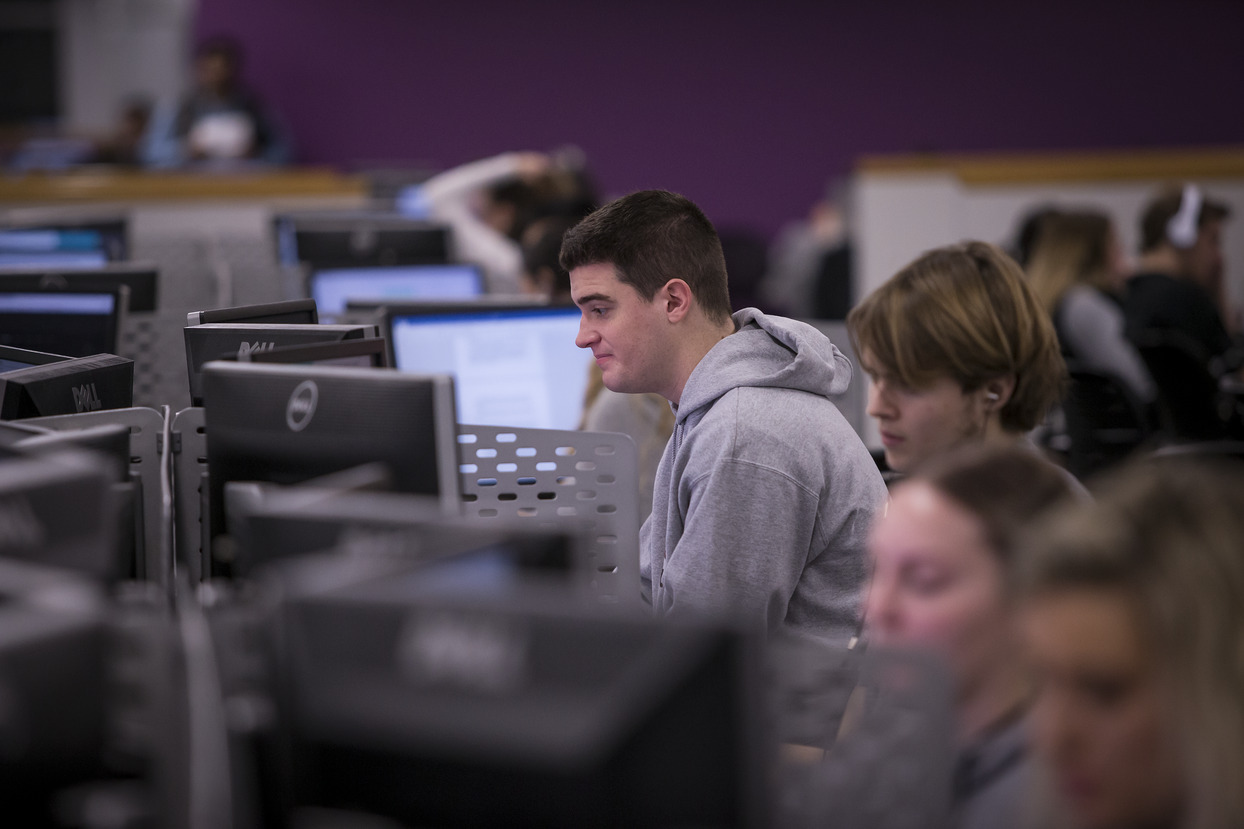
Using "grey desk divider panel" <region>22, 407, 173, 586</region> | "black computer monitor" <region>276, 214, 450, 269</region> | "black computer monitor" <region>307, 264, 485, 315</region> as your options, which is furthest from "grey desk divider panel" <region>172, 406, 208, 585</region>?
"black computer monitor" <region>276, 214, 450, 269</region>

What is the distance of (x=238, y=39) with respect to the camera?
29.0ft

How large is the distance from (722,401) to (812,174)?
7.44 m

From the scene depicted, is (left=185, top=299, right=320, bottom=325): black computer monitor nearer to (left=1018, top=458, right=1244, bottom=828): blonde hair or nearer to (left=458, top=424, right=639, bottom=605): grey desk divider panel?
(left=458, top=424, right=639, bottom=605): grey desk divider panel

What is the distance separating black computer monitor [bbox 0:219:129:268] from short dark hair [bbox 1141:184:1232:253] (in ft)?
11.8

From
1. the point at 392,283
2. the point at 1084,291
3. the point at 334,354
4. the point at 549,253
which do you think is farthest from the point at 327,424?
the point at 1084,291

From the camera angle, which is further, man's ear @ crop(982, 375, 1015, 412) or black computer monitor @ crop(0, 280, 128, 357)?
black computer monitor @ crop(0, 280, 128, 357)

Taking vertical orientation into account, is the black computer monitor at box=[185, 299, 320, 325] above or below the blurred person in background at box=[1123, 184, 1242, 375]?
above

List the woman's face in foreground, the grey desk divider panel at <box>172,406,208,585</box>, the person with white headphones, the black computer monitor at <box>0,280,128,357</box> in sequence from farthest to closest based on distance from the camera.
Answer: the person with white headphones → the black computer monitor at <box>0,280,128,357</box> → the grey desk divider panel at <box>172,406,208,585</box> → the woman's face in foreground

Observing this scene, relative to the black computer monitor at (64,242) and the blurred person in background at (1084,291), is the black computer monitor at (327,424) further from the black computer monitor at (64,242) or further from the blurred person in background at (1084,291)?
the blurred person in background at (1084,291)

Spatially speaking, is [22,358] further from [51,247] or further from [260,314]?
[51,247]

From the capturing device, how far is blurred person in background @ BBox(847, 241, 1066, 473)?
1.97 metres

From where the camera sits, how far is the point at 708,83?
893cm

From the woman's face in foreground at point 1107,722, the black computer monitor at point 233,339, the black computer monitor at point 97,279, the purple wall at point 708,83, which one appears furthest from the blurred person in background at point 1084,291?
the purple wall at point 708,83

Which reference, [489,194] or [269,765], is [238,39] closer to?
[489,194]
